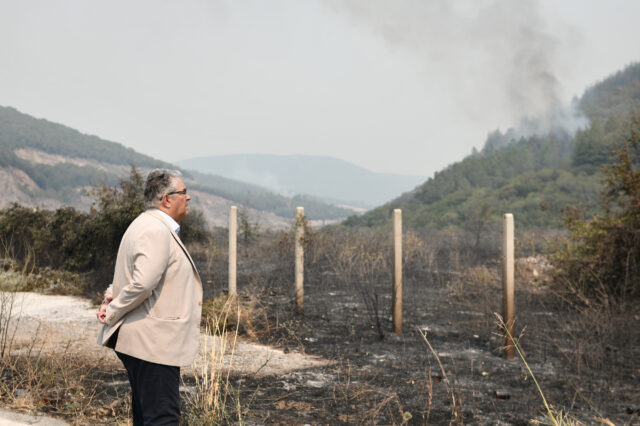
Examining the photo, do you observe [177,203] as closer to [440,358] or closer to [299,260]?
[440,358]

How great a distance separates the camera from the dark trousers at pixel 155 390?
2932 mm

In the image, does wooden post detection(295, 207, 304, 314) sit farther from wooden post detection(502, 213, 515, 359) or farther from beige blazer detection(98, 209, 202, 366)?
beige blazer detection(98, 209, 202, 366)

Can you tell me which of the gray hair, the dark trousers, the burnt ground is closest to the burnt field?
the burnt ground

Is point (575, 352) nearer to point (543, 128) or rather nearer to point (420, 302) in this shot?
point (420, 302)

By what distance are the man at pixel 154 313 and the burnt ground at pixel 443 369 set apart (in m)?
1.57

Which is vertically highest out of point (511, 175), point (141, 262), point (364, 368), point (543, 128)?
point (543, 128)

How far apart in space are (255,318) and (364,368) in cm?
247

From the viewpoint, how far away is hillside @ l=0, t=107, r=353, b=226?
74.2m

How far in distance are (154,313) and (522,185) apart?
→ 51898 millimetres

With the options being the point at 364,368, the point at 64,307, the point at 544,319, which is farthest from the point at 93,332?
the point at 544,319

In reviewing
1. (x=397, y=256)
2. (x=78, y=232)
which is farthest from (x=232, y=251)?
(x=78, y=232)

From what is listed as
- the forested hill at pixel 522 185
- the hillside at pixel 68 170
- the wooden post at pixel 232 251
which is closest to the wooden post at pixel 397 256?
the wooden post at pixel 232 251

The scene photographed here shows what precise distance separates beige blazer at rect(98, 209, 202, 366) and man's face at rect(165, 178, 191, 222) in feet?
0.31

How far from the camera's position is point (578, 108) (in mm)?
97250
